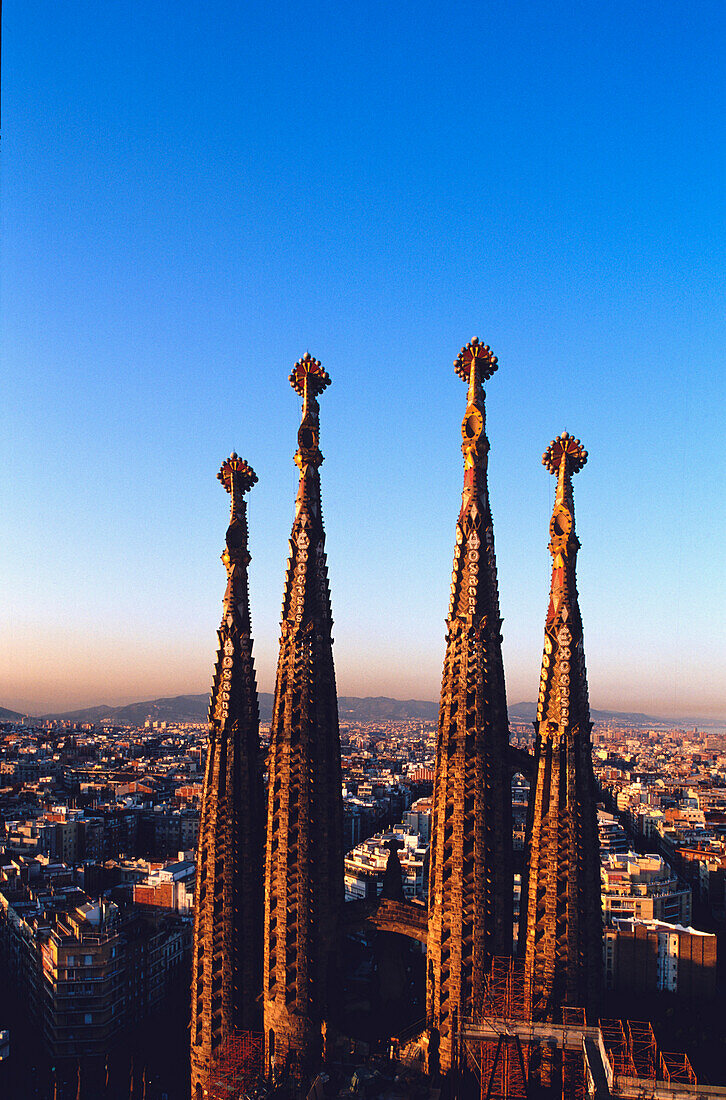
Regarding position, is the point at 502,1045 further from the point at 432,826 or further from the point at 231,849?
the point at 231,849

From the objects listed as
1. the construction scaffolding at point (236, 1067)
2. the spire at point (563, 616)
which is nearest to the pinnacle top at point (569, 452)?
the spire at point (563, 616)

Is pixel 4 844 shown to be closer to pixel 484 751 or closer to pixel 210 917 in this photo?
pixel 210 917

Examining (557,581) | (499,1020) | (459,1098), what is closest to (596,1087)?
(499,1020)

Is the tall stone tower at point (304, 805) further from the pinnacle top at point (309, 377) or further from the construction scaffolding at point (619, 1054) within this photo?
the construction scaffolding at point (619, 1054)

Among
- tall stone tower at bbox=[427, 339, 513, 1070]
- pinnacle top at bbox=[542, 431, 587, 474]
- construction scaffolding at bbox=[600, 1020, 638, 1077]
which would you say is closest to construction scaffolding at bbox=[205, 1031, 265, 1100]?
tall stone tower at bbox=[427, 339, 513, 1070]

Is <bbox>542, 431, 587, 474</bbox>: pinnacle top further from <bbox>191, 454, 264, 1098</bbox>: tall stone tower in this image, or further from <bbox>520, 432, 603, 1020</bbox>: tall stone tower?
<bbox>191, 454, 264, 1098</bbox>: tall stone tower
